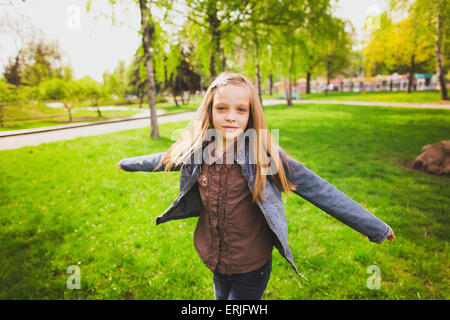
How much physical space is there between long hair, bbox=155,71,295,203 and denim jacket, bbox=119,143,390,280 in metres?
0.05

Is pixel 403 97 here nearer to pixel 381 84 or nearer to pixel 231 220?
pixel 381 84

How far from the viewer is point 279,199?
190 cm

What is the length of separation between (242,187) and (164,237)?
2.87 m

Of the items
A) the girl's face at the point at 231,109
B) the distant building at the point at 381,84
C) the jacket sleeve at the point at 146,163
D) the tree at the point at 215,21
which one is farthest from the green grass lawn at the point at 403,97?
the jacket sleeve at the point at 146,163

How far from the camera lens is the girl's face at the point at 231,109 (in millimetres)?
1721

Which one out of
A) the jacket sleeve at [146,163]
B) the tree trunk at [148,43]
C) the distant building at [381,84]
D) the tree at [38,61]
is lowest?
the jacket sleeve at [146,163]

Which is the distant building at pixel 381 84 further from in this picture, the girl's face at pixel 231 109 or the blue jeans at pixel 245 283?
the blue jeans at pixel 245 283

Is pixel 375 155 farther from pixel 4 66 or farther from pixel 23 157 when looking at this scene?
pixel 23 157

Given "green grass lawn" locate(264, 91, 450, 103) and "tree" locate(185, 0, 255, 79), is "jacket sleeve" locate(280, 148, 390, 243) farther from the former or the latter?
"green grass lawn" locate(264, 91, 450, 103)

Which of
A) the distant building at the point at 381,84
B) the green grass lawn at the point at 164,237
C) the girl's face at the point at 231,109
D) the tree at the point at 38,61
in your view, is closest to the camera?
the girl's face at the point at 231,109

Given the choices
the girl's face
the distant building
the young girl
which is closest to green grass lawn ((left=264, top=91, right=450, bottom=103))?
the distant building
